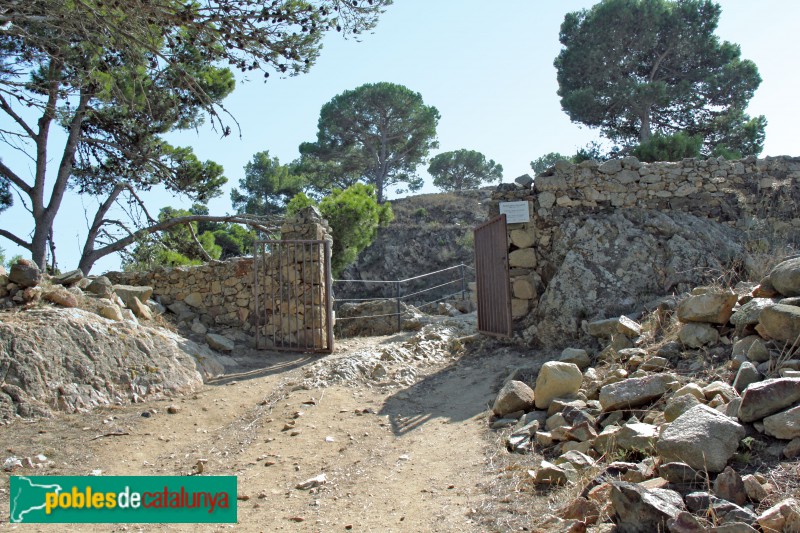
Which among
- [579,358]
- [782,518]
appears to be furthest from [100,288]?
[782,518]

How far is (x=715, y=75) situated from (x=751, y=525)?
71.6ft

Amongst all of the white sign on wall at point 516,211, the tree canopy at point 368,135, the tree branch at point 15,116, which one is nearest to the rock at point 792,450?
the white sign on wall at point 516,211

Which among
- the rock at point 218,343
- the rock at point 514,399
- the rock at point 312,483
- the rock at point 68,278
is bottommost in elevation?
the rock at point 312,483

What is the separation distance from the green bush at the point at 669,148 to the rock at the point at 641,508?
16.3 metres

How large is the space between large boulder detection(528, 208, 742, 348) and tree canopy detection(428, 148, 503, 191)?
105ft

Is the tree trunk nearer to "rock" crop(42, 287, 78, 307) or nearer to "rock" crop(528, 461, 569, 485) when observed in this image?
"rock" crop(42, 287, 78, 307)

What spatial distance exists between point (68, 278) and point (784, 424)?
7.75m

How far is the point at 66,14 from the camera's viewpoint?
582 centimetres

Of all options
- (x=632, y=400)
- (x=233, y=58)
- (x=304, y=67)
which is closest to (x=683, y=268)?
(x=632, y=400)

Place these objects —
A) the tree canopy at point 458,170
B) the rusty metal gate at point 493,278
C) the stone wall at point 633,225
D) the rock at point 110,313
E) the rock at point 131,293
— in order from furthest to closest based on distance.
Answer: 1. the tree canopy at point 458,170
2. the rock at point 131,293
3. the rusty metal gate at point 493,278
4. the stone wall at point 633,225
5. the rock at point 110,313

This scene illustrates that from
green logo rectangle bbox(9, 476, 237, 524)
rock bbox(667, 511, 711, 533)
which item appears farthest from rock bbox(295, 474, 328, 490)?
rock bbox(667, 511, 711, 533)

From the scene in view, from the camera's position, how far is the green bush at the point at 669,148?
17.5 metres

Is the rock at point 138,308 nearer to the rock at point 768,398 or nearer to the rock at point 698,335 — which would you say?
the rock at point 698,335

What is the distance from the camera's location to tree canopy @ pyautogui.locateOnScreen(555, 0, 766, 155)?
2059cm
